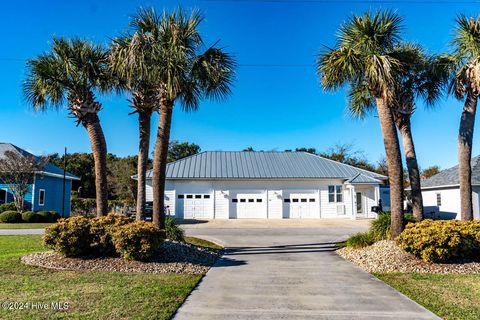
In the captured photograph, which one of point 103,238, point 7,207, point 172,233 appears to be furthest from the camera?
point 7,207

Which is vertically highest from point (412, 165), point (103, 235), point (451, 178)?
point (451, 178)

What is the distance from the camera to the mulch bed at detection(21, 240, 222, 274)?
25.4 feet

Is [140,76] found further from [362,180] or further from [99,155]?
[362,180]

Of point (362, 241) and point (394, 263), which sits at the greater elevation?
point (362, 241)

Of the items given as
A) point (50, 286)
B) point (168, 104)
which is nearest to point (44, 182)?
point (168, 104)

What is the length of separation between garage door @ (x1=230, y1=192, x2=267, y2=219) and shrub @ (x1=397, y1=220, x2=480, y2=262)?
699 inches

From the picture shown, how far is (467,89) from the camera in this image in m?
10.7

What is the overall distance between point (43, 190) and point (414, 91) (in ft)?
84.4

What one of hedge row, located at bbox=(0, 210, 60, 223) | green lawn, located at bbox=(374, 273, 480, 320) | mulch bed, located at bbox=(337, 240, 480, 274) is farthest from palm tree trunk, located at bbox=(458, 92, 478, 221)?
hedge row, located at bbox=(0, 210, 60, 223)

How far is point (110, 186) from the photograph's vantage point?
40375 mm

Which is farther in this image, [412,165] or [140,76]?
[412,165]

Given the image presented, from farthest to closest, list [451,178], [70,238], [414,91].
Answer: [451,178], [414,91], [70,238]

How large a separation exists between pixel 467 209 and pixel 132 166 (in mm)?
36264

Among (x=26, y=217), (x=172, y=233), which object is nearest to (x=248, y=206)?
(x=26, y=217)
